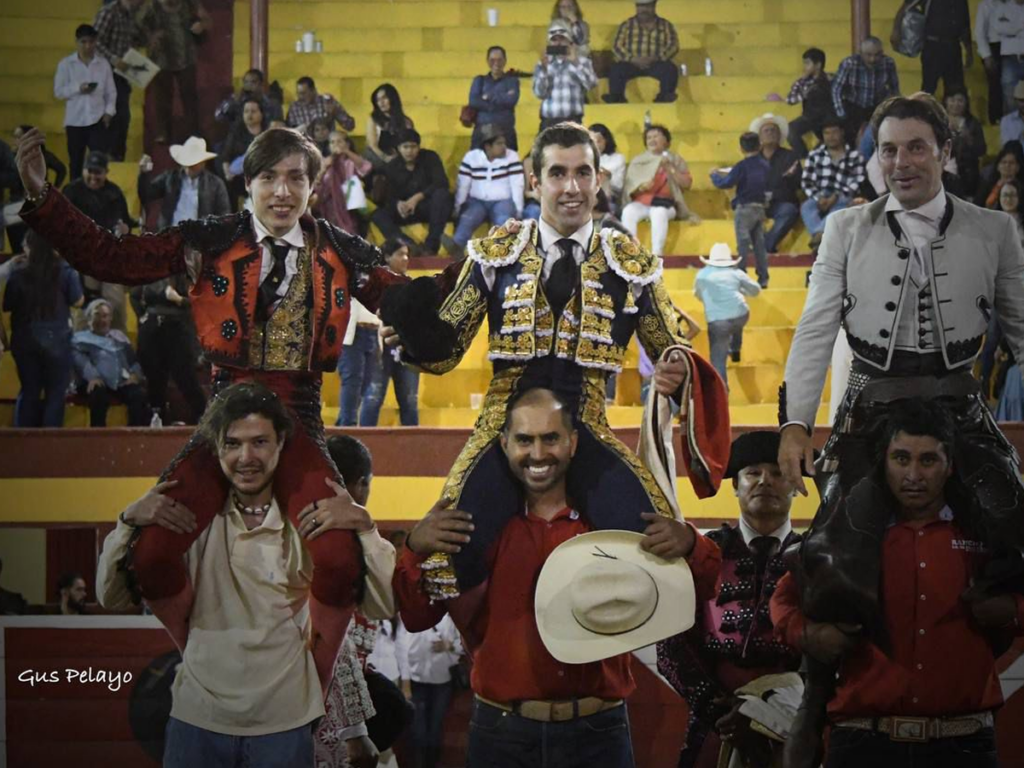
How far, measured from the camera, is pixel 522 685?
344cm

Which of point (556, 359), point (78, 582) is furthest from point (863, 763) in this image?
point (78, 582)

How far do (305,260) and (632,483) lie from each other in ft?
3.63

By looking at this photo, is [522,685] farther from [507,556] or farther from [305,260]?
[305,260]

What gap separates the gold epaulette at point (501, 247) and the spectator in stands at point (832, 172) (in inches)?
222

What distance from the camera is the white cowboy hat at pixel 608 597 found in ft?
11.2

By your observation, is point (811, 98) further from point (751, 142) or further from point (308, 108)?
point (308, 108)

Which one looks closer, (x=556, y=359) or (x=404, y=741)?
(x=556, y=359)

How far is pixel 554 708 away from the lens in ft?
11.2

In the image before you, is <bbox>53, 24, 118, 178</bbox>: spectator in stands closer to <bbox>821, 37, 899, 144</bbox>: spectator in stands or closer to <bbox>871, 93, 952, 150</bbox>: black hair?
<bbox>821, 37, 899, 144</bbox>: spectator in stands

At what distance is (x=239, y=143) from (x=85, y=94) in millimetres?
1342

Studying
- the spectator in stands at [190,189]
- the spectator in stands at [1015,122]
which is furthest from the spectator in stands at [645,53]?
the spectator in stands at [190,189]

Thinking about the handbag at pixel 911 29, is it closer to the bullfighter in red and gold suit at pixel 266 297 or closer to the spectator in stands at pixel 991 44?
the spectator in stands at pixel 991 44

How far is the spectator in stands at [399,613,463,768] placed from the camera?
5.47 metres

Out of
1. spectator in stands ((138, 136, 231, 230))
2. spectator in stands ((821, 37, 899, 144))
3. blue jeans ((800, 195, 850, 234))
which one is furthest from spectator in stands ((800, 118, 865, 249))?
spectator in stands ((138, 136, 231, 230))
